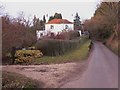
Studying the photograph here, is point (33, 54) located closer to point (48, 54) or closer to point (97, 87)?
point (48, 54)

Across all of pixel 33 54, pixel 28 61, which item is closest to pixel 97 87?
pixel 28 61

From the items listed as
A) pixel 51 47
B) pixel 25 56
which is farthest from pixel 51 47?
pixel 25 56

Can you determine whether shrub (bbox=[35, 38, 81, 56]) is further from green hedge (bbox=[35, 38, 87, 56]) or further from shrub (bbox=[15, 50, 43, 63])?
shrub (bbox=[15, 50, 43, 63])

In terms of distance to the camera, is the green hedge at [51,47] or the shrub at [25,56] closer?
the shrub at [25,56]

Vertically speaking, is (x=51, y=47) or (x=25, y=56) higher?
(x=51, y=47)

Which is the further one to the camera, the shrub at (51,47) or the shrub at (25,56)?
the shrub at (51,47)

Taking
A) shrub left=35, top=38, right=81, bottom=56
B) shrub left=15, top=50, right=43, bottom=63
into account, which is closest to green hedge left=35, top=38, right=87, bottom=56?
shrub left=35, top=38, right=81, bottom=56

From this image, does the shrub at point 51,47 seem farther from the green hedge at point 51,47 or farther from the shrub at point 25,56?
the shrub at point 25,56

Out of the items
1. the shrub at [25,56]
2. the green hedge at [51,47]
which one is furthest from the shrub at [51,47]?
the shrub at [25,56]

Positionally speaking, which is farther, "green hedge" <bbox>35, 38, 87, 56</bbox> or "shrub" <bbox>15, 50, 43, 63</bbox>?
"green hedge" <bbox>35, 38, 87, 56</bbox>

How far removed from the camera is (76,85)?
44.2 ft

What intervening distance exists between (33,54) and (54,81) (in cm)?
1553

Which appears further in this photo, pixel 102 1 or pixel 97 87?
pixel 102 1

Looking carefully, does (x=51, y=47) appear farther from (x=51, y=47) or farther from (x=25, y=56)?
(x=25, y=56)
